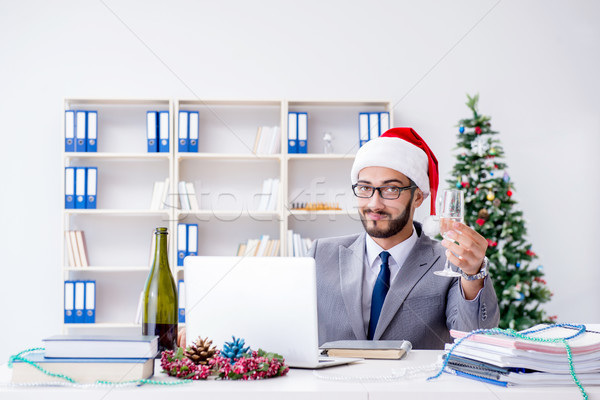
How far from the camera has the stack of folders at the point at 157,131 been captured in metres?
3.86

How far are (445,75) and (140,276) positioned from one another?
8.77ft

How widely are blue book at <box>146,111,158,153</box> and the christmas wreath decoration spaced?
9.20ft

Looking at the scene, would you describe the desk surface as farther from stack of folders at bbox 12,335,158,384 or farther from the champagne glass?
the champagne glass

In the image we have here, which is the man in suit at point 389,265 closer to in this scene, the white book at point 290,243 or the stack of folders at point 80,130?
the white book at point 290,243

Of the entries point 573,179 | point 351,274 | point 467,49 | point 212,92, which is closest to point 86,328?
point 212,92

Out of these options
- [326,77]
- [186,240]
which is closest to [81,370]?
[186,240]

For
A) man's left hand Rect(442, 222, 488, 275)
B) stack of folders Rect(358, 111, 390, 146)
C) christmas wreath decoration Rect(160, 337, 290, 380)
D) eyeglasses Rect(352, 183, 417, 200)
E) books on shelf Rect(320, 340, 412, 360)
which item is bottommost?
books on shelf Rect(320, 340, 412, 360)

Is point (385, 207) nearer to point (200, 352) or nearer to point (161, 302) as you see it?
point (161, 302)

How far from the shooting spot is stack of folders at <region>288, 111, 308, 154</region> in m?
3.90

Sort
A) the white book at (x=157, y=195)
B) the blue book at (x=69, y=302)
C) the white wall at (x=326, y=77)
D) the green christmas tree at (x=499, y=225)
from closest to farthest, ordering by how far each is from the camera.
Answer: the green christmas tree at (x=499, y=225) < the blue book at (x=69, y=302) < the white book at (x=157, y=195) < the white wall at (x=326, y=77)

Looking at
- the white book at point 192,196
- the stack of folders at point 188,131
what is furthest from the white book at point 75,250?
the stack of folders at point 188,131

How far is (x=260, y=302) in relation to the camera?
129 cm

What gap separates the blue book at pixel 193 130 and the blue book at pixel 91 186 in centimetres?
66

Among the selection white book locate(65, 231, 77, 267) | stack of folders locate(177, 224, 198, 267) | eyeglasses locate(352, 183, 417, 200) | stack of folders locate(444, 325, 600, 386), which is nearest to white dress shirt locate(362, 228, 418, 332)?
eyeglasses locate(352, 183, 417, 200)
